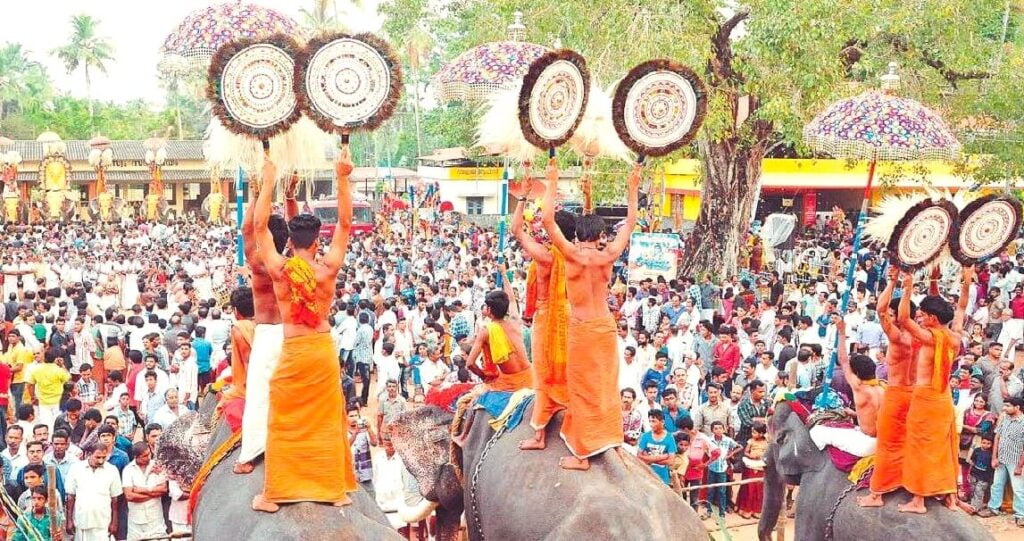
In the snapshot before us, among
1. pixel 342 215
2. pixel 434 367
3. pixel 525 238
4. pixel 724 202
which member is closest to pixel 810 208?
pixel 724 202

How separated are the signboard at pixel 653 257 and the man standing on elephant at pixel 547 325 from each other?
11.9m

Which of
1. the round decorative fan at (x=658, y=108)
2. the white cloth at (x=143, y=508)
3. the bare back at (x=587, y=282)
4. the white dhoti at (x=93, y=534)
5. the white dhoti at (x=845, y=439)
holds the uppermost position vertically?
the round decorative fan at (x=658, y=108)

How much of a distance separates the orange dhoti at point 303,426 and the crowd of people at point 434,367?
5.0 inches

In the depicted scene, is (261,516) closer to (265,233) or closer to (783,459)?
(265,233)

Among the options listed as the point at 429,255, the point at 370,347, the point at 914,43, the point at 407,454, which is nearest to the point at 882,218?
the point at 407,454

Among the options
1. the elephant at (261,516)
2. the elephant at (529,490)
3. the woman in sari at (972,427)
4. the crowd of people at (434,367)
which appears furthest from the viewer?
the woman in sari at (972,427)

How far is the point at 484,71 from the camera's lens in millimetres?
9594

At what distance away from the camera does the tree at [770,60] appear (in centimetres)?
1716

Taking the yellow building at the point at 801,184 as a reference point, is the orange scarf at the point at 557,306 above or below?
above

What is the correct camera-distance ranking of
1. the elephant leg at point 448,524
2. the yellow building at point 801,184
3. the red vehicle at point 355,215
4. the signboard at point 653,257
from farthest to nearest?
the red vehicle at point 355,215, the yellow building at point 801,184, the signboard at point 653,257, the elephant leg at point 448,524

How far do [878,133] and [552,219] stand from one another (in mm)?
4499

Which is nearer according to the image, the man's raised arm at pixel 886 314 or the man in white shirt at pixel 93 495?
the man's raised arm at pixel 886 314

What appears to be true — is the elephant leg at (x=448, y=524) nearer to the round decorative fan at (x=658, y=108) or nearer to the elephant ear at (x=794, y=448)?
the elephant ear at (x=794, y=448)

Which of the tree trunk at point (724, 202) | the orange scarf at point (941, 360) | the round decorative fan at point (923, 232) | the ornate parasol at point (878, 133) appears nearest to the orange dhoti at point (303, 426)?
the orange scarf at point (941, 360)
